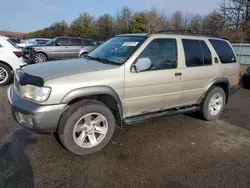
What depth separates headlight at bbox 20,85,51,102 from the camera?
298cm

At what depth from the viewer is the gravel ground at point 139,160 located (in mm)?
2824

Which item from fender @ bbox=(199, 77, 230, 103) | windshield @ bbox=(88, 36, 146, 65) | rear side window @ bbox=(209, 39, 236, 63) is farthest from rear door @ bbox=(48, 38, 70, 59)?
fender @ bbox=(199, 77, 230, 103)

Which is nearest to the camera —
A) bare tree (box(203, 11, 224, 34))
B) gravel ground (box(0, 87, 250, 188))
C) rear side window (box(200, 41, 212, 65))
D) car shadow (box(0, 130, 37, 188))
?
car shadow (box(0, 130, 37, 188))

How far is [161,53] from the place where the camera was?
404 cm

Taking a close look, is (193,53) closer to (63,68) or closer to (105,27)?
(63,68)

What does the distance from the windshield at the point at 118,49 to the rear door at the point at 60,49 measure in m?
10.3

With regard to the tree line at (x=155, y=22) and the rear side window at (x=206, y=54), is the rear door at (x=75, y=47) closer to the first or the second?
the rear side window at (x=206, y=54)

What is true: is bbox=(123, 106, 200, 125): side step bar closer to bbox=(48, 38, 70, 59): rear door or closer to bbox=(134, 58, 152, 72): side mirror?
bbox=(134, 58, 152, 72): side mirror

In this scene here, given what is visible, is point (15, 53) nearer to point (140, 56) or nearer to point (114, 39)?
point (114, 39)

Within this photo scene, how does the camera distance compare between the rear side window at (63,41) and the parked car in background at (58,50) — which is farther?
the rear side window at (63,41)

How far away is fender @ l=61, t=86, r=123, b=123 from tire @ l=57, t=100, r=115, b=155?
0.49 ft

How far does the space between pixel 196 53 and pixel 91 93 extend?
2427 mm

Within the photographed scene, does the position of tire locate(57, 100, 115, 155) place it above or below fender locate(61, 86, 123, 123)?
below

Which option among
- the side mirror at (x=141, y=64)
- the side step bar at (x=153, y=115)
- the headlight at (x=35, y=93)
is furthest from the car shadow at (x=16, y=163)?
the side mirror at (x=141, y=64)
